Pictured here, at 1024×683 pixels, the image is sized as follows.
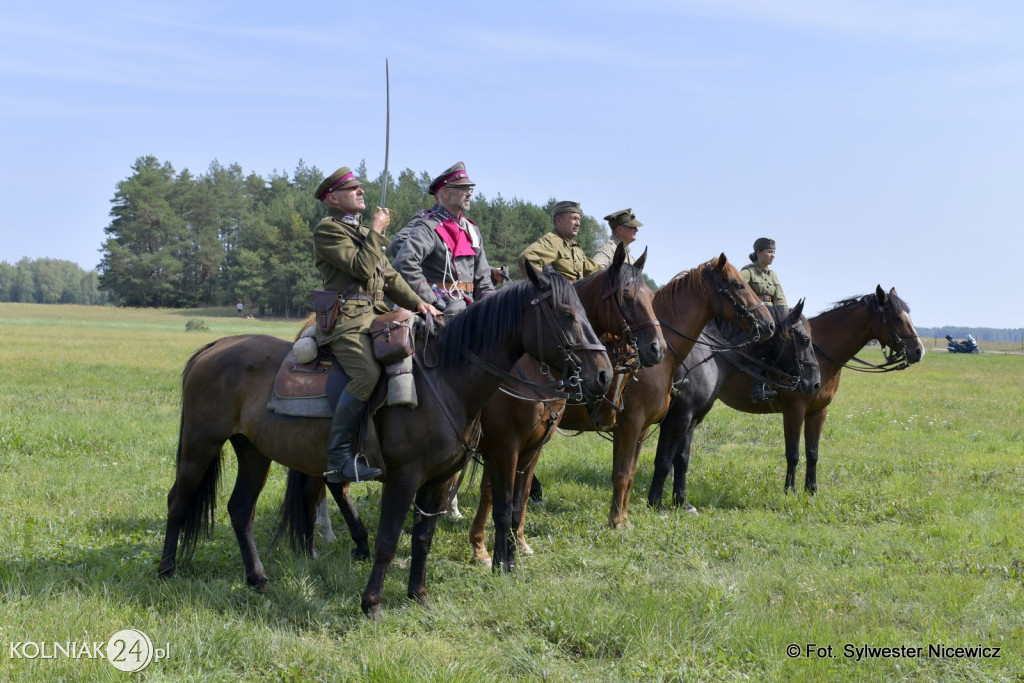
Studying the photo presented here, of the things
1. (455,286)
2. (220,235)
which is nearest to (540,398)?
(455,286)

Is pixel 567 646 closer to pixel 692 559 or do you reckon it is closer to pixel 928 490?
pixel 692 559

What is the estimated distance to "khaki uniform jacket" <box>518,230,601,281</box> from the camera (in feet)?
27.1

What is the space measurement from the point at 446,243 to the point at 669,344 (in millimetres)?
2737

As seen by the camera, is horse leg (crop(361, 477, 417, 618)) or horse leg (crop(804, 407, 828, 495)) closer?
horse leg (crop(361, 477, 417, 618))

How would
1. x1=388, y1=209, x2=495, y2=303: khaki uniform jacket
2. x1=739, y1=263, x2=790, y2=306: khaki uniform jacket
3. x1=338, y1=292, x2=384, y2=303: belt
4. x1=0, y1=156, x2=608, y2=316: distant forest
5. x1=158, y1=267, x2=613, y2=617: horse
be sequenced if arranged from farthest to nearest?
x1=0, y1=156, x2=608, y2=316: distant forest < x1=739, y1=263, x2=790, y2=306: khaki uniform jacket < x1=388, y1=209, x2=495, y2=303: khaki uniform jacket < x1=338, y1=292, x2=384, y2=303: belt < x1=158, y1=267, x2=613, y2=617: horse

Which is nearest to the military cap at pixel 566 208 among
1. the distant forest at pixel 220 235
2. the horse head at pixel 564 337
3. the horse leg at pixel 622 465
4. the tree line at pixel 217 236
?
the horse leg at pixel 622 465

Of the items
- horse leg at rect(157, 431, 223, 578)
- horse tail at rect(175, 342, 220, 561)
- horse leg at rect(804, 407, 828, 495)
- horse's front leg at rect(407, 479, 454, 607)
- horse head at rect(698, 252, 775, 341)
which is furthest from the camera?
horse leg at rect(804, 407, 828, 495)

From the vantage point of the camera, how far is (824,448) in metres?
13.5

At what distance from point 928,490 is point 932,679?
571 centimetres

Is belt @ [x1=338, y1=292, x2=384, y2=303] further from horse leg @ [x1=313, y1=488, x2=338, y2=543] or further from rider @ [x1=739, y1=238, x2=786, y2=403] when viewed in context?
rider @ [x1=739, y1=238, x2=786, y2=403]

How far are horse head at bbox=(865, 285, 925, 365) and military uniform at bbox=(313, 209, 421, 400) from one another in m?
7.62

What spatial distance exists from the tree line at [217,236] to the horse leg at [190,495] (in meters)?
60.4

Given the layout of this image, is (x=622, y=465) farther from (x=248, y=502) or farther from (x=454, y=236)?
(x=248, y=502)

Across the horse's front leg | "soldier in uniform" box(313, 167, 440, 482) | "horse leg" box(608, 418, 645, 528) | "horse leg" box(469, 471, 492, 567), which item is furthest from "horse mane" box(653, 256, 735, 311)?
the horse's front leg
